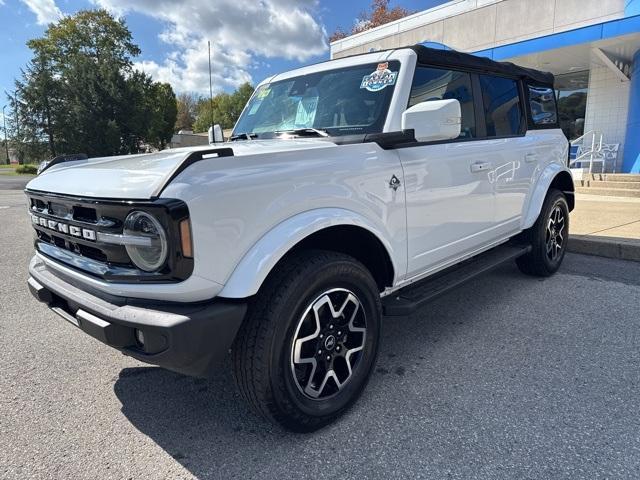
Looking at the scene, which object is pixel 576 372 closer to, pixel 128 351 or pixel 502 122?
pixel 502 122

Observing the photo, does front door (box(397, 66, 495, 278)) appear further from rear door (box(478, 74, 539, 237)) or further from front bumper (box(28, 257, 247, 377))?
front bumper (box(28, 257, 247, 377))

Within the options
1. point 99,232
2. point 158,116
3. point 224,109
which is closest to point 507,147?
point 99,232

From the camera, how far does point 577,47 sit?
36.7 ft

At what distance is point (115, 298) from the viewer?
1854mm

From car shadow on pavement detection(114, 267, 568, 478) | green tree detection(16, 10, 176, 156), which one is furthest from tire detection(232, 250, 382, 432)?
green tree detection(16, 10, 176, 156)

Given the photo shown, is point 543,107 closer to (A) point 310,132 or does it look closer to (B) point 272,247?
(A) point 310,132

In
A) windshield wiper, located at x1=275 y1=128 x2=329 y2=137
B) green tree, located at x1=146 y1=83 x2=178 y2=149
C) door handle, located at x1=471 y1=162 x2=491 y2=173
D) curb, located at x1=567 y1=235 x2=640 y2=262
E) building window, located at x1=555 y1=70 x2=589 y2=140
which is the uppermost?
green tree, located at x1=146 y1=83 x2=178 y2=149

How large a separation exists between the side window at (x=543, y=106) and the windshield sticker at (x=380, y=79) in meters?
2.22

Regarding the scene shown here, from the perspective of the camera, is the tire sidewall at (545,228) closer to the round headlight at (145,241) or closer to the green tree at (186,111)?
the round headlight at (145,241)

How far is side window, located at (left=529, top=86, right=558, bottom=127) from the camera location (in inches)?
169

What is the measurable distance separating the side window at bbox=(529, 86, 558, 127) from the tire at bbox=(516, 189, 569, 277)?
739 millimetres

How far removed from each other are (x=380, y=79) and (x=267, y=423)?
2.15m

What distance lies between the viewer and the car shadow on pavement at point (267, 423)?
1.98 m

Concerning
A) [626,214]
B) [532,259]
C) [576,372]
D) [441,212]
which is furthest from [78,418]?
[626,214]
